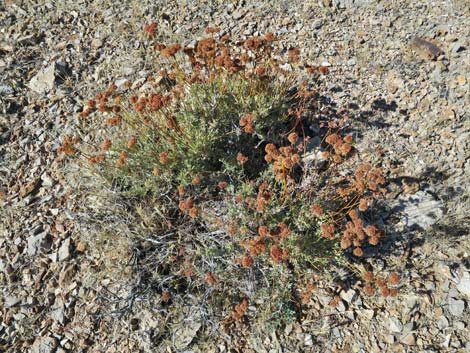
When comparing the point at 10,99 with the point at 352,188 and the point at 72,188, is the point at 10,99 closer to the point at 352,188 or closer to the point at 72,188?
the point at 72,188

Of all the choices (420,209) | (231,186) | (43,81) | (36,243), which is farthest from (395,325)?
(43,81)

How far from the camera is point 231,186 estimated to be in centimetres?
400

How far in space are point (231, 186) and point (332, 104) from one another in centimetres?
162

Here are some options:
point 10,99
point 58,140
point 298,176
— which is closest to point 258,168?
point 298,176

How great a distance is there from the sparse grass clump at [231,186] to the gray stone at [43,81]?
1.24 meters

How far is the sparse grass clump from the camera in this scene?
3623 mm

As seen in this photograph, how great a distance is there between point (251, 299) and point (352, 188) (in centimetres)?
131

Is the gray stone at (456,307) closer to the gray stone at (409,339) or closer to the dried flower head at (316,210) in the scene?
the gray stone at (409,339)

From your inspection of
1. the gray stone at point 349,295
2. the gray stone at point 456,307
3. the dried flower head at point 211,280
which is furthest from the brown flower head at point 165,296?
the gray stone at point 456,307

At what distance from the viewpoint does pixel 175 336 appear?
3680mm

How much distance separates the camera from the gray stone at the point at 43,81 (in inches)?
214

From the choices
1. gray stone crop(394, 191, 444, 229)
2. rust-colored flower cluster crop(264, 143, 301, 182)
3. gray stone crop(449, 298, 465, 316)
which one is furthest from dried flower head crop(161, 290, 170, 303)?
gray stone crop(449, 298, 465, 316)

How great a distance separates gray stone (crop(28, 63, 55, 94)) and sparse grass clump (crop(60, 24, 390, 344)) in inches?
48.9

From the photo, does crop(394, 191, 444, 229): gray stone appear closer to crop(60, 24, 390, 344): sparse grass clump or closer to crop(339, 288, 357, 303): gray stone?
crop(60, 24, 390, 344): sparse grass clump
